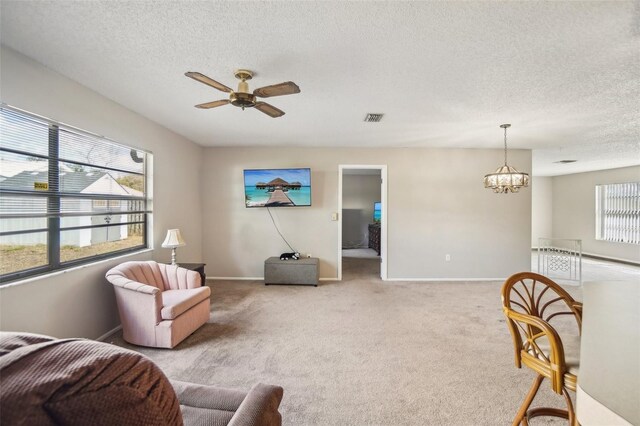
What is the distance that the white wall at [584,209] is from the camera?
658cm

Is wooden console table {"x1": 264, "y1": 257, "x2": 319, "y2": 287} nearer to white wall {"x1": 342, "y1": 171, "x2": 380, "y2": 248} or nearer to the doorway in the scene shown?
the doorway

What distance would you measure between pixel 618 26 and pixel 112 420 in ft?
10.1

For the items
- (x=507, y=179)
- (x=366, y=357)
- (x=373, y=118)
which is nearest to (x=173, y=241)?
(x=366, y=357)

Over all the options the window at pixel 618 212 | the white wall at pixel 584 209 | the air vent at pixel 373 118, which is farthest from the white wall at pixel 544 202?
the air vent at pixel 373 118

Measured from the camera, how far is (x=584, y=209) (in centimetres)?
759

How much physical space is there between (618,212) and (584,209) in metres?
0.79

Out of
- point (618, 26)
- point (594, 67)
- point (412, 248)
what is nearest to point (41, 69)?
point (618, 26)

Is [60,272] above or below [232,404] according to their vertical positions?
above

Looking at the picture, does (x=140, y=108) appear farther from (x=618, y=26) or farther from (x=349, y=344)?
(x=618, y=26)

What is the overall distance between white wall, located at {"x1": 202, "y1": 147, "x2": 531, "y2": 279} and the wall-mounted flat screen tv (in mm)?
224

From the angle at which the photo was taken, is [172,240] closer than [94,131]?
No

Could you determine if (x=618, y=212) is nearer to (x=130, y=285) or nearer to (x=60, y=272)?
(x=130, y=285)

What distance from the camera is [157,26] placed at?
66.7 inches

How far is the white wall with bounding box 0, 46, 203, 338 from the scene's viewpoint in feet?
6.46
